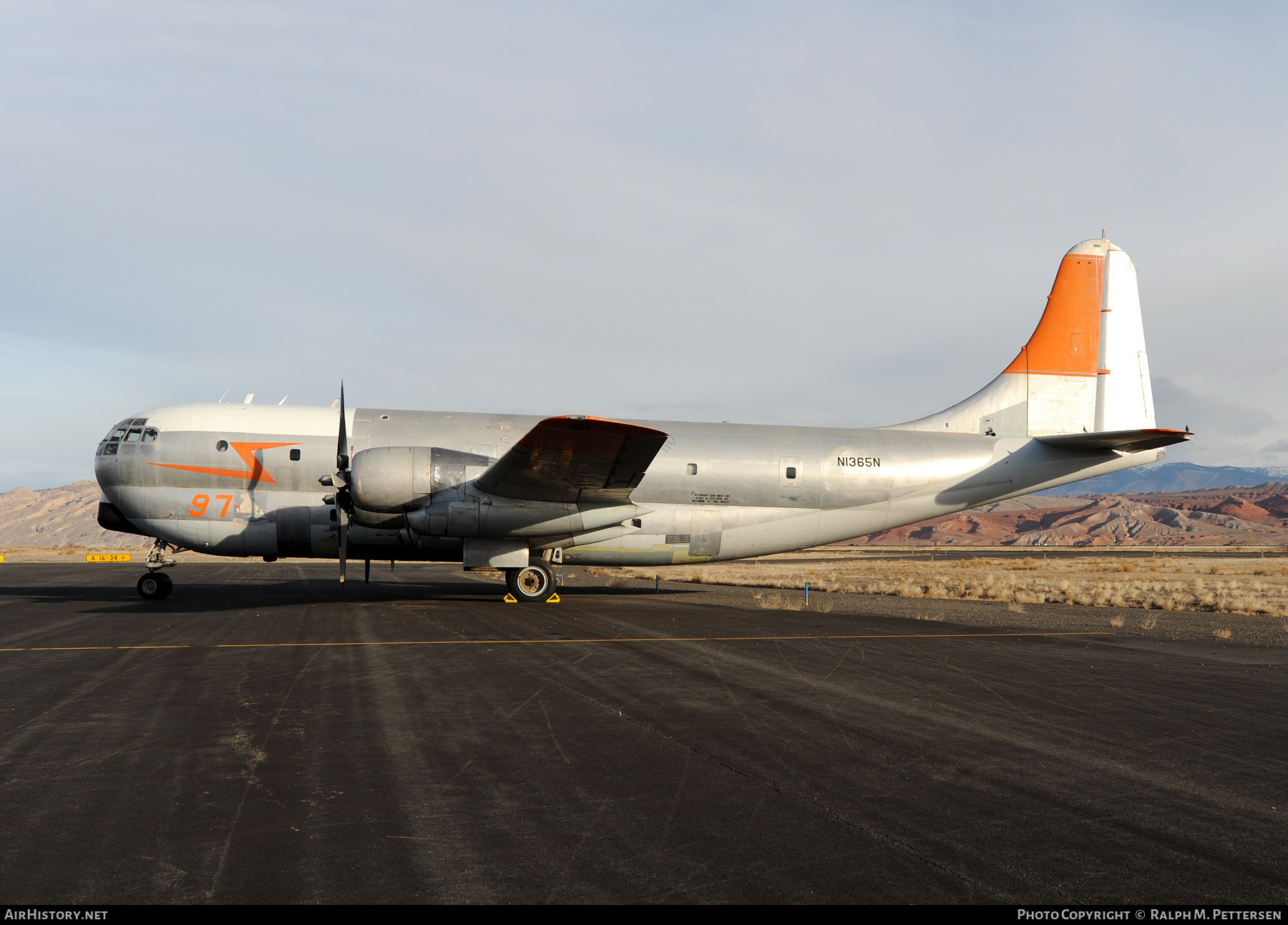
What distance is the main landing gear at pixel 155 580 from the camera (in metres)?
19.6

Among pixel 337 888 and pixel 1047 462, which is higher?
pixel 1047 462

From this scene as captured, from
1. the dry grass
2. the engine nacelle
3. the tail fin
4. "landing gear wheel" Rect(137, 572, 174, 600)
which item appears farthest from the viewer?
the tail fin

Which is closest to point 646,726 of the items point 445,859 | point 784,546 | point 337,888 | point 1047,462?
point 445,859

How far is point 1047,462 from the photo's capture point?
22641 mm

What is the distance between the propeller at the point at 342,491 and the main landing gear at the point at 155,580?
16.4ft

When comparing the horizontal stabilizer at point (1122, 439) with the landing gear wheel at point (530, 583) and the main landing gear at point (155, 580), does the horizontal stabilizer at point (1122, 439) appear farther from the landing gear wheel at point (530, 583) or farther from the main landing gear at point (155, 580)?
the main landing gear at point (155, 580)

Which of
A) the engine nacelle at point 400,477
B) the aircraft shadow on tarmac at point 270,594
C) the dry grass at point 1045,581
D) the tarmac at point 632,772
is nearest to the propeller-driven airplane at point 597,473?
the engine nacelle at point 400,477

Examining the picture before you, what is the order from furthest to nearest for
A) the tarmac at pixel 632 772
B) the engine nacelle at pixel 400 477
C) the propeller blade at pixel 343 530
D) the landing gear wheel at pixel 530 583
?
the landing gear wheel at pixel 530 583 → the propeller blade at pixel 343 530 → the engine nacelle at pixel 400 477 → the tarmac at pixel 632 772

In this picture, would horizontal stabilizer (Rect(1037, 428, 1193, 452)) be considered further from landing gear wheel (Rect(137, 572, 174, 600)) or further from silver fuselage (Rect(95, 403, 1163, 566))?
landing gear wheel (Rect(137, 572, 174, 600))

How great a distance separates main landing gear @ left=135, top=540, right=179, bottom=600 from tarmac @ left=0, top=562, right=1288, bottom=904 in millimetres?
7098

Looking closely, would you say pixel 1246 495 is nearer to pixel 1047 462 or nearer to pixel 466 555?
pixel 1047 462

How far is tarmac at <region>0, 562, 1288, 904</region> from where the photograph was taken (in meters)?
4.23

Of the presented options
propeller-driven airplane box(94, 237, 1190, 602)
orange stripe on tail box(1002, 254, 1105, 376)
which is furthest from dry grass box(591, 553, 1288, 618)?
orange stripe on tail box(1002, 254, 1105, 376)

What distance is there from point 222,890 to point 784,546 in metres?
19.0
